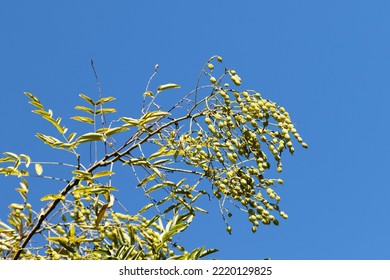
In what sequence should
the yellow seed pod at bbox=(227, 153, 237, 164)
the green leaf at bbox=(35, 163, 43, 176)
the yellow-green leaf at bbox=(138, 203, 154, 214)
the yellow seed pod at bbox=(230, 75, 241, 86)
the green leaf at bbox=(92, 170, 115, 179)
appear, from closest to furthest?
the green leaf at bbox=(92, 170, 115, 179) → the green leaf at bbox=(35, 163, 43, 176) → the yellow-green leaf at bbox=(138, 203, 154, 214) → the yellow seed pod at bbox=(227, 153, 237, 164) → the yellow seed pod at bbox=(230, 75, 241, 86)

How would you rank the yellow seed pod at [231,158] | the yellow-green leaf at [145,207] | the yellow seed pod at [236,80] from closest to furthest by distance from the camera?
the yellow-green leaf at [145,207] < the yellow seed pod at [231,158] < the yellow seed pod at [236,80]

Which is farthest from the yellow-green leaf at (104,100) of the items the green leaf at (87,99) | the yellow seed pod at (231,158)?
the yellow seed pod at (231,158)

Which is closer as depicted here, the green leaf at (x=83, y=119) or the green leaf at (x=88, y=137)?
the green leaf at (x=88, y=137)

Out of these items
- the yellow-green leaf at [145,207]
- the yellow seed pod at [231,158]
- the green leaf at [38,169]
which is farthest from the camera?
the yellow seed pod at [231,158]

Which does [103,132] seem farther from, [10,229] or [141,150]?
[10,229]

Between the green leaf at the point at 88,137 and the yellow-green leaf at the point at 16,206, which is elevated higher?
the green leaf at the point at 88,137

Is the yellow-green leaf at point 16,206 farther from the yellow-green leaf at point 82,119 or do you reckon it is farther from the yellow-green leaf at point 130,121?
the yellow-green leaf at point 130,121

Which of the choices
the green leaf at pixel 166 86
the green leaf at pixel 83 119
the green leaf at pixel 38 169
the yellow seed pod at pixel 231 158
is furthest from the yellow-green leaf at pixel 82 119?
the yellow seed pod at pixel 231 158

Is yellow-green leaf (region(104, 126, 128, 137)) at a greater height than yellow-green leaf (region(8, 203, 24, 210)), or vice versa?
yellow-green leaf (region(104, 126, 128, 137))

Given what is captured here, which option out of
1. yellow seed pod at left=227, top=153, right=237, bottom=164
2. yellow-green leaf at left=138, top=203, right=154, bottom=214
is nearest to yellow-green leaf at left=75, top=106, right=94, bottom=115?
yellow-green leaf at left=138, top=203, right=154, bottom=214

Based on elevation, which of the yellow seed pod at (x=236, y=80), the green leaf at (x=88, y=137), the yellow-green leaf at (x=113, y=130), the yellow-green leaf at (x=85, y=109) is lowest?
the green leaf at (x=88, y=137)

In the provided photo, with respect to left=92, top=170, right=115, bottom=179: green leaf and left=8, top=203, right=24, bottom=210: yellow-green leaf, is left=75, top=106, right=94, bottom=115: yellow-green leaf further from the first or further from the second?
left=8, top=203, right=24, bottom=210: yellow-green leaf

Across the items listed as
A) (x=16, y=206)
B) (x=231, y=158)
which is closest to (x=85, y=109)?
(x=16, y=206)
